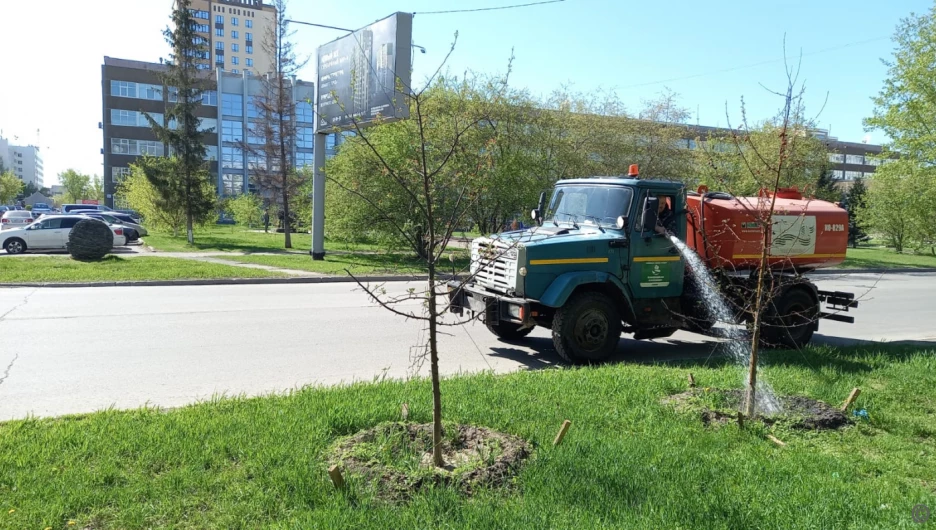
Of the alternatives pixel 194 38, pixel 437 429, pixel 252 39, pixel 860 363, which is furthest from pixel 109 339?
pixel 252 39

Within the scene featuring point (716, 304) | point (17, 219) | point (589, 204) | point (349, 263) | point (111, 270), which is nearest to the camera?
point (589, 204)

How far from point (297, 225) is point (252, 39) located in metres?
91.2

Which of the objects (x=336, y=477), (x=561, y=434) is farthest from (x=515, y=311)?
(x=336, y=477)

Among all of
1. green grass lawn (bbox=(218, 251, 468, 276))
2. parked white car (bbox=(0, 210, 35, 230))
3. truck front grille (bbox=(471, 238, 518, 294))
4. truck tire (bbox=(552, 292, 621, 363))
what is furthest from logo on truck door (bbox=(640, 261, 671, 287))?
parked white car (bbox=(0, 210, 35, 230))

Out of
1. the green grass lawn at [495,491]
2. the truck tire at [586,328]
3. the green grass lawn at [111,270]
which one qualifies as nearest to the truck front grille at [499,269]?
the truck tire at [586,328]

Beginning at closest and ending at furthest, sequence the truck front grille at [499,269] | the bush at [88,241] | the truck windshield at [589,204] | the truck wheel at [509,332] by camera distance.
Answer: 1. the truck front grille at [499,269]
2. the truck windshield at [589,204]
3. the truck wheel at [509,332]
4. the bush at [88,241]

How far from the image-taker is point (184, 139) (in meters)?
30.6

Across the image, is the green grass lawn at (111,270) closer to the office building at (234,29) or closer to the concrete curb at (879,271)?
the concrete curb at (879,271)

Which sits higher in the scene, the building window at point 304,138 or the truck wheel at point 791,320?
the building window at point 304,138

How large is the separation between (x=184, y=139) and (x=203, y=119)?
163 ft

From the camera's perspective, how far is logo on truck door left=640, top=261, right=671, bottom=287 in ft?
26.4

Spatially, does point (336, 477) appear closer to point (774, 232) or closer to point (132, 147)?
point (774, 232)

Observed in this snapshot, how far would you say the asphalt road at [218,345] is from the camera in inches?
250

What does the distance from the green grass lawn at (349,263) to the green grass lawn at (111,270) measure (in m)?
1.91
